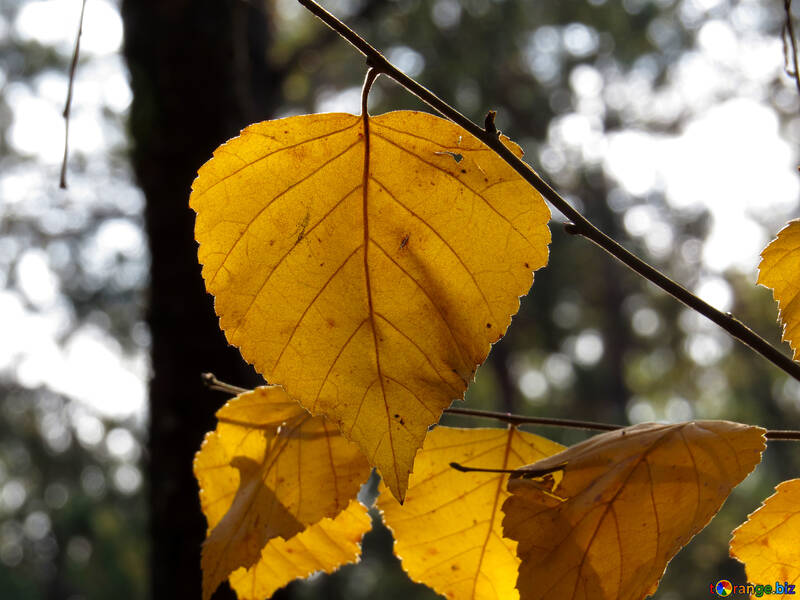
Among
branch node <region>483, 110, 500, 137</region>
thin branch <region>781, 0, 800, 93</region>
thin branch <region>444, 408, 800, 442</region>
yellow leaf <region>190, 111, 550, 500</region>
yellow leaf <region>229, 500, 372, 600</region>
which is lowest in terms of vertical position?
yellow leaf <region>229, 500, 372, 600</region>

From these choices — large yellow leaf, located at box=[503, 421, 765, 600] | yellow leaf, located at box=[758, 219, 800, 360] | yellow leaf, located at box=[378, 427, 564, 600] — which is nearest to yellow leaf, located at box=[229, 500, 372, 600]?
yellow leaf, located at box=[378, 427, 564, 600]

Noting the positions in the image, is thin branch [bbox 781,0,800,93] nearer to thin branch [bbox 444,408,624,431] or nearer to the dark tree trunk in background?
thin branch [bbox 444,408,624,431]

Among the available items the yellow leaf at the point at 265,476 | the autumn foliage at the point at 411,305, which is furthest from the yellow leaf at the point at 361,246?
the yellow leaf at the point at 265,476

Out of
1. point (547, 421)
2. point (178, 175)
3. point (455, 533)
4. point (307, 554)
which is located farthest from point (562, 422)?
point (178, 175)

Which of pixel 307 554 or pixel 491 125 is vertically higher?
pixel 491 125

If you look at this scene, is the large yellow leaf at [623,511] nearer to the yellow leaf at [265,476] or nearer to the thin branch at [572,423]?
the thin branch at [572,423]

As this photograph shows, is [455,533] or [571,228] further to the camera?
[455,533]

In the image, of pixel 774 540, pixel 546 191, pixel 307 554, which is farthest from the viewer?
pixel 307 554

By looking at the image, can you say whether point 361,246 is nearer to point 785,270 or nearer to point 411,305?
point 411,305
